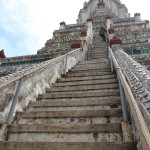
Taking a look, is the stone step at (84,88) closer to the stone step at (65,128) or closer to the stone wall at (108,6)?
the stone step at (65,128)

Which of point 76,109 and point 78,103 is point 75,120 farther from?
point 78,103

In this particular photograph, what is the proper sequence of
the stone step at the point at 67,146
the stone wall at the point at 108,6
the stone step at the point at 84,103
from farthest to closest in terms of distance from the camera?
the stone wall at the point at 108,6 → the stone step at the point at 84,103 → the stone step at the point at 67,146

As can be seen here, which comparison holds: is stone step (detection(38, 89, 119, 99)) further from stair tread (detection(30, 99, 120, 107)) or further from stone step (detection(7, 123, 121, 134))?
stone step (detection(7, 123, 121, 134))

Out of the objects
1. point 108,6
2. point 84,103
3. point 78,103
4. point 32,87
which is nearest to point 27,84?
point 32,87

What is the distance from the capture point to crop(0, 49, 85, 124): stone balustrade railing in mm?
4073

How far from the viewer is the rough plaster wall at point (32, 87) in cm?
416

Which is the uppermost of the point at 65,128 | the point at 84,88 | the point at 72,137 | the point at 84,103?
the point at 84,88

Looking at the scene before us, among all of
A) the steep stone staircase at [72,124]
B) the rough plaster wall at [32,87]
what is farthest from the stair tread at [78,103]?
the rough plaster wall at [32,87]

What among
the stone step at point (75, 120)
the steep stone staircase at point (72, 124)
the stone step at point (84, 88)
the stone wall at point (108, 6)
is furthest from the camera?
the stone wall at point (108, 6)

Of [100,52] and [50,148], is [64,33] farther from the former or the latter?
[50,148]

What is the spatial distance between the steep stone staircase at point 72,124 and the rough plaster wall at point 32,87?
0.64ft

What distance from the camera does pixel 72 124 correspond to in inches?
146

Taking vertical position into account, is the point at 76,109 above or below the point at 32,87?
below

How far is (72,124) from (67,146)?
0.75 meters
